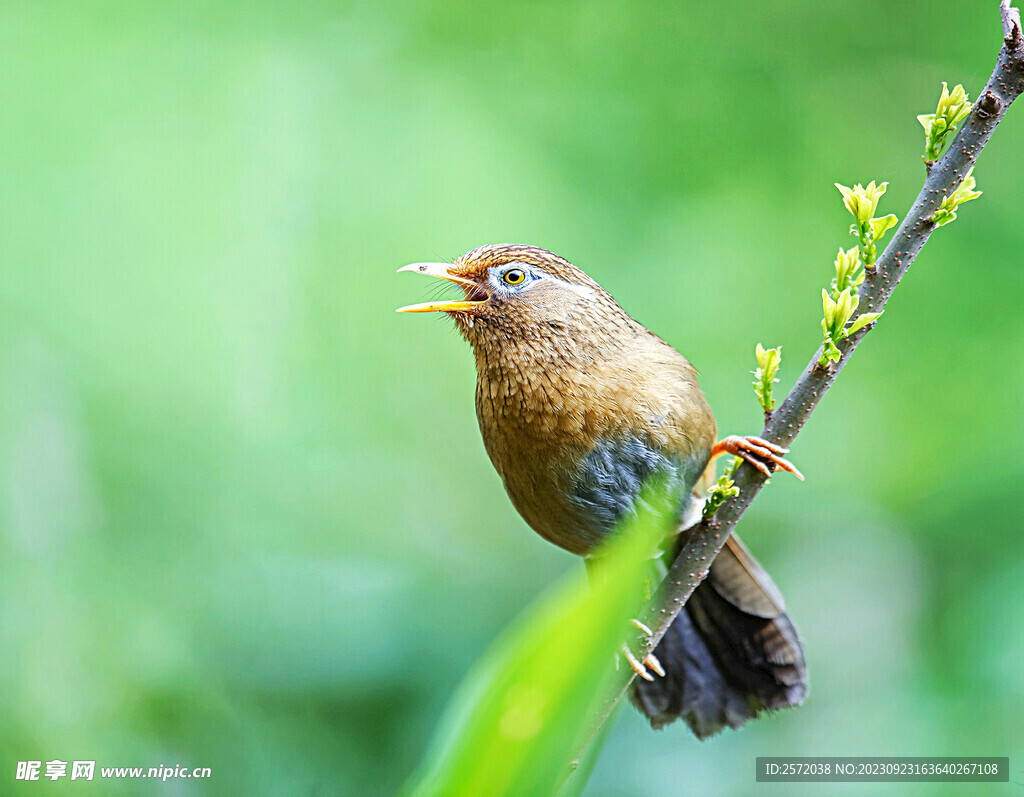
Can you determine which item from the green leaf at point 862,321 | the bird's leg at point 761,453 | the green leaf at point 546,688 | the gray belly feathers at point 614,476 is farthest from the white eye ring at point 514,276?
the green leaf at point 546,688

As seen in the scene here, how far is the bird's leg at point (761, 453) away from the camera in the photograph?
2.00 m

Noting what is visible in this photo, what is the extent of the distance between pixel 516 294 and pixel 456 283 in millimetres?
151

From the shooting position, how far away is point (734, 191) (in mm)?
4410

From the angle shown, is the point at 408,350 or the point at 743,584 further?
the point at 408,350

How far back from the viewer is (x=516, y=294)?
2420mm

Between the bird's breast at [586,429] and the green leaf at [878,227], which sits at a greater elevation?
the green leaf at [878,227]

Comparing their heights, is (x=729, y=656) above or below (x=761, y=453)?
below

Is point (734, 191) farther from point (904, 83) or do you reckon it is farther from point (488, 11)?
point (488, 11)

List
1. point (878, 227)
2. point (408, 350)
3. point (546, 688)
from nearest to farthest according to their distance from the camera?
point (546, 688), point (878, 227), point (408, 350)

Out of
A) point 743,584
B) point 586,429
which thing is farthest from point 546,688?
point 743,584

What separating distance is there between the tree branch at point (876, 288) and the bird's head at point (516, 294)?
0.61m

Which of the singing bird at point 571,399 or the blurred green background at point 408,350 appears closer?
the singing bird at point 571,399

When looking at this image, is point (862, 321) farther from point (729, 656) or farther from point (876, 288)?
point (729, 656)

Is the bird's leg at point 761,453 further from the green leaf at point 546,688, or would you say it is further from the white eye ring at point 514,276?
the green leaf at point 546,688
